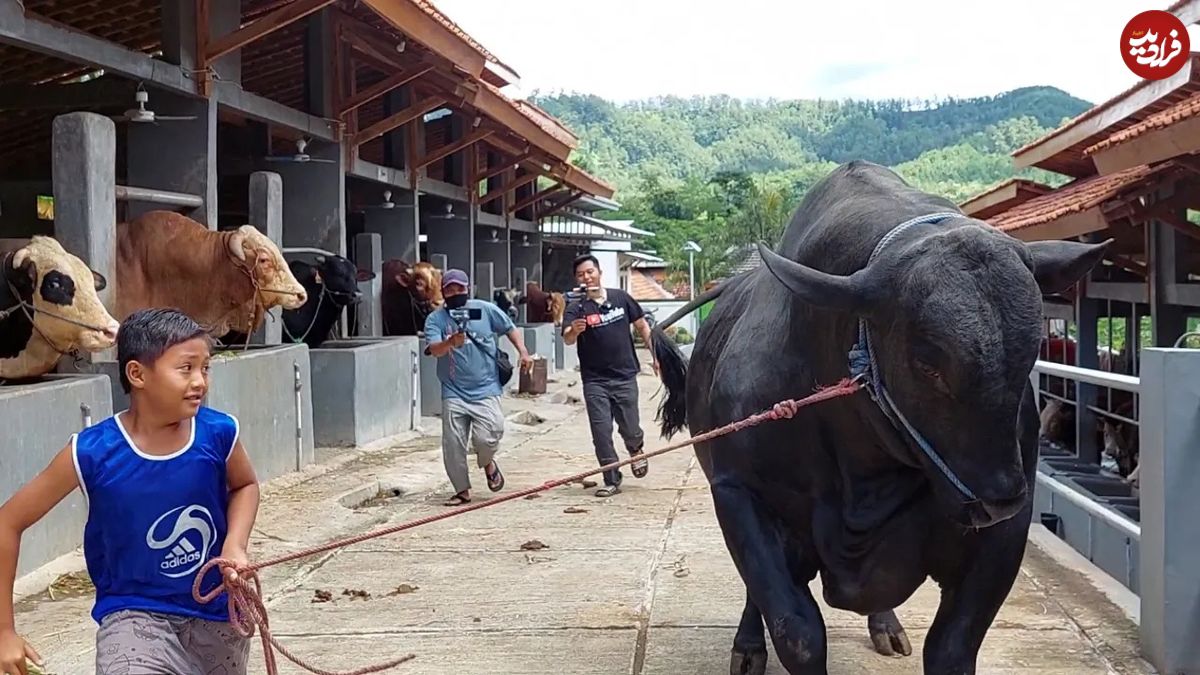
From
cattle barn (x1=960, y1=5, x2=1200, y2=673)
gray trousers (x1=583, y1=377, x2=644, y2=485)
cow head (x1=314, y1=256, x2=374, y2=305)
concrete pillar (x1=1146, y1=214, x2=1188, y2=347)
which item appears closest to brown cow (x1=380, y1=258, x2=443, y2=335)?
cow head (x1=314, y1=256, x2=374, y2=305)

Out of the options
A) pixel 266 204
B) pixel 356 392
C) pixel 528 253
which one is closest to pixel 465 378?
pixel 266 204

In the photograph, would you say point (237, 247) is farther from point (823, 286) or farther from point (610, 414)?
point (823, 286)

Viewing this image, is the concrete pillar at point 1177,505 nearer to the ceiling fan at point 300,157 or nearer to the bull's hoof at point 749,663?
the bull's hoof at point 749,663

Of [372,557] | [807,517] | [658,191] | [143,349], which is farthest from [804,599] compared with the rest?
[658,191]

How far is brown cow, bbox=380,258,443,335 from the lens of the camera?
15.2 meters

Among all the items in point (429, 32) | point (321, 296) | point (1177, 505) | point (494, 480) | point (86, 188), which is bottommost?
point (494, 480)

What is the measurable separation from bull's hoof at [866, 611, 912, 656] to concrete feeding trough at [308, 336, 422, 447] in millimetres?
7527

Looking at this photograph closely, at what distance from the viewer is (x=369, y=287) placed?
14312 millimetres

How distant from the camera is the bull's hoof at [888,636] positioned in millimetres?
4945

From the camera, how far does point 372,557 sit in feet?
23.3

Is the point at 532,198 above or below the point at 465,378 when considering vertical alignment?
above

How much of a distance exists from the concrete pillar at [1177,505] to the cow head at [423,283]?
37.3 feet

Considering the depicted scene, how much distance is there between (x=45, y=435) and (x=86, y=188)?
187 centimetres

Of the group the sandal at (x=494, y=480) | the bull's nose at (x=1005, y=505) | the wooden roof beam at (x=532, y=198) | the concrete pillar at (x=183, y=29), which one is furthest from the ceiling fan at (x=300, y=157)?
the bull's nose at (x=1005, y=505)
